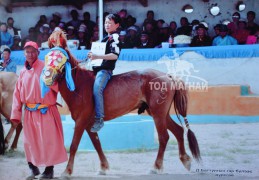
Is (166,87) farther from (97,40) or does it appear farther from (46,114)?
(46,114)

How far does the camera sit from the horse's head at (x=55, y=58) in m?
5.66

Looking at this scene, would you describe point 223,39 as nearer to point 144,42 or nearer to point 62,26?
point 144,42

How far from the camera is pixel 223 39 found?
6.21 m

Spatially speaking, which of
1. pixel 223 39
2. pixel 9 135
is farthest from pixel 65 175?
pixel 223 39

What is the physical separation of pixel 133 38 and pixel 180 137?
4.41ft

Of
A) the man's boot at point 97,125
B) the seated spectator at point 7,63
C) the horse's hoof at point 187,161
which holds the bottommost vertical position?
the horse's hoof at point 187,161

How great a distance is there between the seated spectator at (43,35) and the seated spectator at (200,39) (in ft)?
5.82

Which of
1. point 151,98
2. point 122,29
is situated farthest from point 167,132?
point 122,29

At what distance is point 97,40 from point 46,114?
3.90 ft

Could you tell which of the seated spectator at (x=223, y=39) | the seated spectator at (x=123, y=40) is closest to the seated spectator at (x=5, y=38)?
the seated spectator at (x=123, y=40)

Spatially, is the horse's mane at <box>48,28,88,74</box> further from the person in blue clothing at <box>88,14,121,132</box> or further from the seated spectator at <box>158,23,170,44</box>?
the seated spectator at <box>158,23,170,44</box>

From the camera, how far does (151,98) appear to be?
6188 mm

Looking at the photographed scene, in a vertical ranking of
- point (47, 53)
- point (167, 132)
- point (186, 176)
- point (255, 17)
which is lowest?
point (186, 176)

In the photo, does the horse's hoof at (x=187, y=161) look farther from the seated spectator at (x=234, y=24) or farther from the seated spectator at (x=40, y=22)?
the seated spectator at (x=40, y=22)
